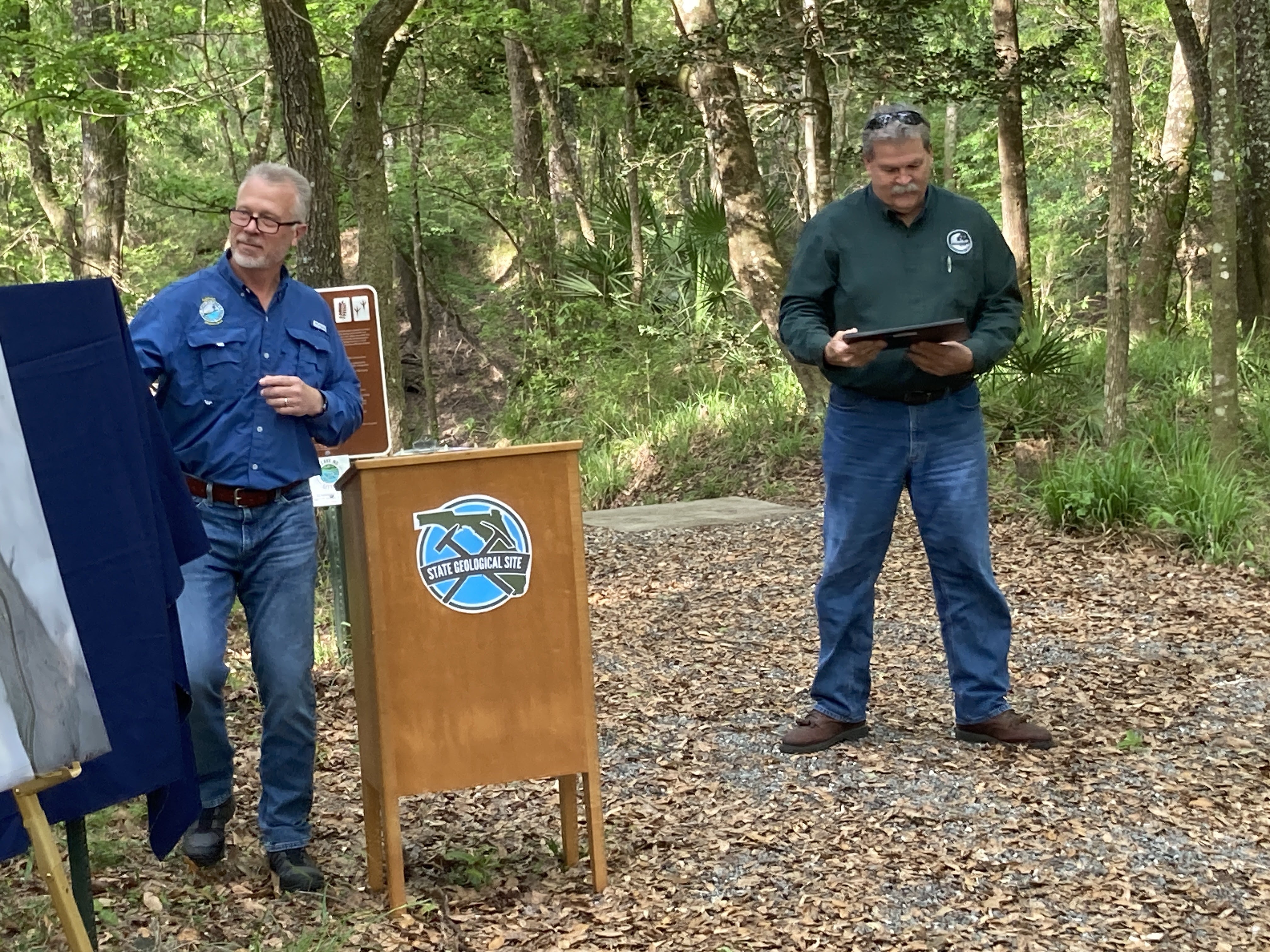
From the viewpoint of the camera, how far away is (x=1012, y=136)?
14586 mm

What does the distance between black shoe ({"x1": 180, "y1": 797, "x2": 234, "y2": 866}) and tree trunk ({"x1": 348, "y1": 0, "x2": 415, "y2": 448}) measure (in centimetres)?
447

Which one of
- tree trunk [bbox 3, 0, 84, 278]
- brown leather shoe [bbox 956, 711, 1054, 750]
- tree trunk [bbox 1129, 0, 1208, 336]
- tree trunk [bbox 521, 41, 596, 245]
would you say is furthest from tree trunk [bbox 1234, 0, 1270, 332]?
tree trunk [bbox 3, 0, 84, 278]

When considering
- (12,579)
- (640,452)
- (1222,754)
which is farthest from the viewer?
(640,452)

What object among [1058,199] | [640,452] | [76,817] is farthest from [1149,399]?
[1058,199]

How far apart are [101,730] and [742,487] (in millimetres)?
10156

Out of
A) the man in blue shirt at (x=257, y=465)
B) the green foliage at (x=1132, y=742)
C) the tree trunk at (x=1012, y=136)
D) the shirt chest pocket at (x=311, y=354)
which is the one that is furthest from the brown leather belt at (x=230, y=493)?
the tree trunk at (x=1012, y=136)

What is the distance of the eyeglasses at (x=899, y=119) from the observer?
461 centimetres

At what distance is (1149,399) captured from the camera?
11.6 meters

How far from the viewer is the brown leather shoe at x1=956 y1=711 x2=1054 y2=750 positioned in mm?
4965

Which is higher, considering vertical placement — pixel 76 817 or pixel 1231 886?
pixel 76 817

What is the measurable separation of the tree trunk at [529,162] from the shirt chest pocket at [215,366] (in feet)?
47.0

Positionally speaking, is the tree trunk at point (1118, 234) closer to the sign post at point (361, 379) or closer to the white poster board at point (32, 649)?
the sign post at point (361, 379)

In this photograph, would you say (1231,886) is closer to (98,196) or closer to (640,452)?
(640,452)

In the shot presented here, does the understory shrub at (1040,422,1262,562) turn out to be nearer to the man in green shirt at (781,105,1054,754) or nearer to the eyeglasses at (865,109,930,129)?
the man in green shirt at (781,105,1054,754)
